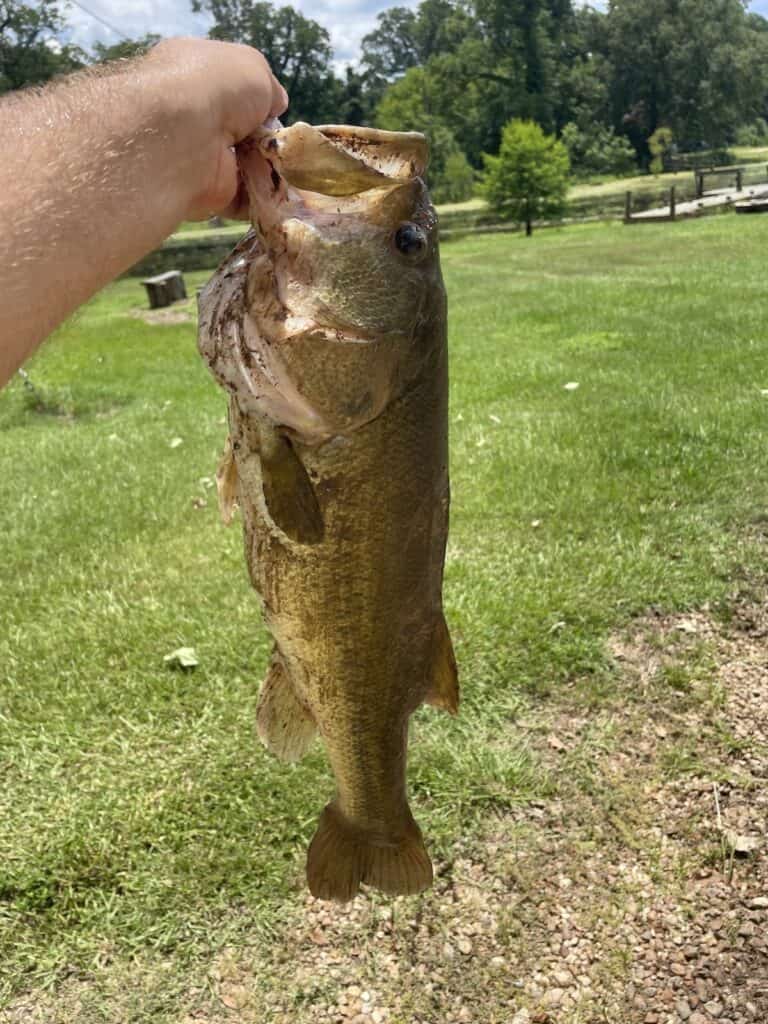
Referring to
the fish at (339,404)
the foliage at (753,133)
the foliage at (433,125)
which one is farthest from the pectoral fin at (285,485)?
the foliage at (753,133)

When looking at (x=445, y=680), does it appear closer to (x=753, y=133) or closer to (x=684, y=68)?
(x=684, y=68)

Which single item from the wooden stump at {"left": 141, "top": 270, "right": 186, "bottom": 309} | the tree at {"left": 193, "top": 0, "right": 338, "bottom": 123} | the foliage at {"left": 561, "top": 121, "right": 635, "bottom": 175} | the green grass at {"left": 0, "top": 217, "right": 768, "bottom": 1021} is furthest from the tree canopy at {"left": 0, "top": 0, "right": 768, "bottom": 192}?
the green grass at {"left": 0, "top": 217, "right": 768, "bottom": 1021}

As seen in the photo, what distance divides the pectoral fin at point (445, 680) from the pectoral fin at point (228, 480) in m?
0.56

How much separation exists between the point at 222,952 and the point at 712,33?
80.2 meters

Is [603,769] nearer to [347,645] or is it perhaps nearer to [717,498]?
[347,645]

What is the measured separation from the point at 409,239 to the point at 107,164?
1.86ft

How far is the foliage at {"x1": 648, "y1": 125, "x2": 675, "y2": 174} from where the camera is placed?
211ft

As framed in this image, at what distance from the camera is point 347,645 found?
1858 mm

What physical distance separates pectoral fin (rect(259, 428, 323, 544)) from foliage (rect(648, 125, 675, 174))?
220ft

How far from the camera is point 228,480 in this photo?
1.86 metres

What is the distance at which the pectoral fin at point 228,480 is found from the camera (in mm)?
1815

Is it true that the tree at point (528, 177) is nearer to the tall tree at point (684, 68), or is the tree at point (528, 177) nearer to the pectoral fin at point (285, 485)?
the pectoral fin at point (285, 485)

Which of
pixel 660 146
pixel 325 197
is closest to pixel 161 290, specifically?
pixel 325 197

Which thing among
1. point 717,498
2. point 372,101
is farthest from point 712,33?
point 717,498
